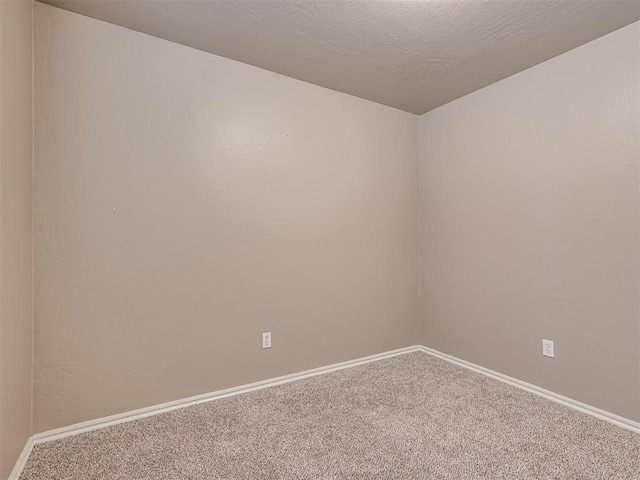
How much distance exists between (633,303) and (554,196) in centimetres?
75

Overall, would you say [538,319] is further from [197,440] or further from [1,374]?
[1,374]

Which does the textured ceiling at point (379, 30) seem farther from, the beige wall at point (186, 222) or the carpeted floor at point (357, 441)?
the carpeted floor at point (357, 441)

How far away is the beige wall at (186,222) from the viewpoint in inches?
70.3

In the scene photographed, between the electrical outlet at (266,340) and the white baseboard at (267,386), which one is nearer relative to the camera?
the white baseboard at (267,386)

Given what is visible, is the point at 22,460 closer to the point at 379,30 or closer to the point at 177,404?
the point at 177,404

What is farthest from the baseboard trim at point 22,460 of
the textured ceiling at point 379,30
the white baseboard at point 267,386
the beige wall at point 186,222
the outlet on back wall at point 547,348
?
the outlet on back wall at point 547,348

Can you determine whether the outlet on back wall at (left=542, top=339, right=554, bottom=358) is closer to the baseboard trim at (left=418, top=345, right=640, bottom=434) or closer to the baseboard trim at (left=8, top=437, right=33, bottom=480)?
the baseboard trim at (left=418, top=345, right=640, bottom=434)

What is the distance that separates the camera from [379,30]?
6.42 feet

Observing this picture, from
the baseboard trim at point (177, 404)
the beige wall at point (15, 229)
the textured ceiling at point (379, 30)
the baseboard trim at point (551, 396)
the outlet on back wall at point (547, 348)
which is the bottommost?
the baseboard trim at point (551, 396)

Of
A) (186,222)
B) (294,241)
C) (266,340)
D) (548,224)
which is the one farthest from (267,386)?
(548,224)

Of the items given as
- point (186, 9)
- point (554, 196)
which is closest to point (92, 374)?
point (186, 9)

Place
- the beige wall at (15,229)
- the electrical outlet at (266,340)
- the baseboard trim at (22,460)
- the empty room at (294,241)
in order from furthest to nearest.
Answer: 1. the electrical outlet at (266,340)
2. the empty room at (294,241)
3. the baseboard trim at (22,460)
4. the beige wall at (15,229)

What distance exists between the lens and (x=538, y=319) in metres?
2.29

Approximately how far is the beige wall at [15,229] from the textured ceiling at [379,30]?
0.46 m
